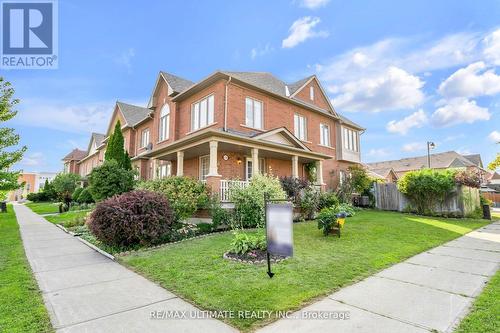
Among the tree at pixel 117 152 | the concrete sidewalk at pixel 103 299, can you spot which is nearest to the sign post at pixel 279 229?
the concrete sidewalk at pixel 103 299

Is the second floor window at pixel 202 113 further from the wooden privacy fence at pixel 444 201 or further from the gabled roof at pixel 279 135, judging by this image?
the wooden privacy fence at pixel 444 201

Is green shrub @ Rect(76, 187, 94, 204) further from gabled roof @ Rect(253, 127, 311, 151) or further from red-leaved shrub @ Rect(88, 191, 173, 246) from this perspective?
red-leaved shrub @ Rect(88, 191, 173, 246)

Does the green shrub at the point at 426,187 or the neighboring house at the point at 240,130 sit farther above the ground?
the neighboring house at the point at 240,130

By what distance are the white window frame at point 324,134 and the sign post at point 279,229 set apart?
1698 centimetres

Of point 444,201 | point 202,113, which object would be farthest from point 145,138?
point 444,201

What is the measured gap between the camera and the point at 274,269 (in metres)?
5.33

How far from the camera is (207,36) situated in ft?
51.3

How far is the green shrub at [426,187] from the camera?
15242 mm

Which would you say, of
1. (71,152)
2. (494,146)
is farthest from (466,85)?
(71,152)

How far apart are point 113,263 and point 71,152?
55.1 m

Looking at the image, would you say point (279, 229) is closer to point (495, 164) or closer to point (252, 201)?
point (252, 201)

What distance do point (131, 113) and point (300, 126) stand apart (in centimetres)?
1847

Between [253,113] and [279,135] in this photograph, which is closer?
[279,135]

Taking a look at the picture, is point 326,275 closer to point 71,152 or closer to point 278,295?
point 278,295
